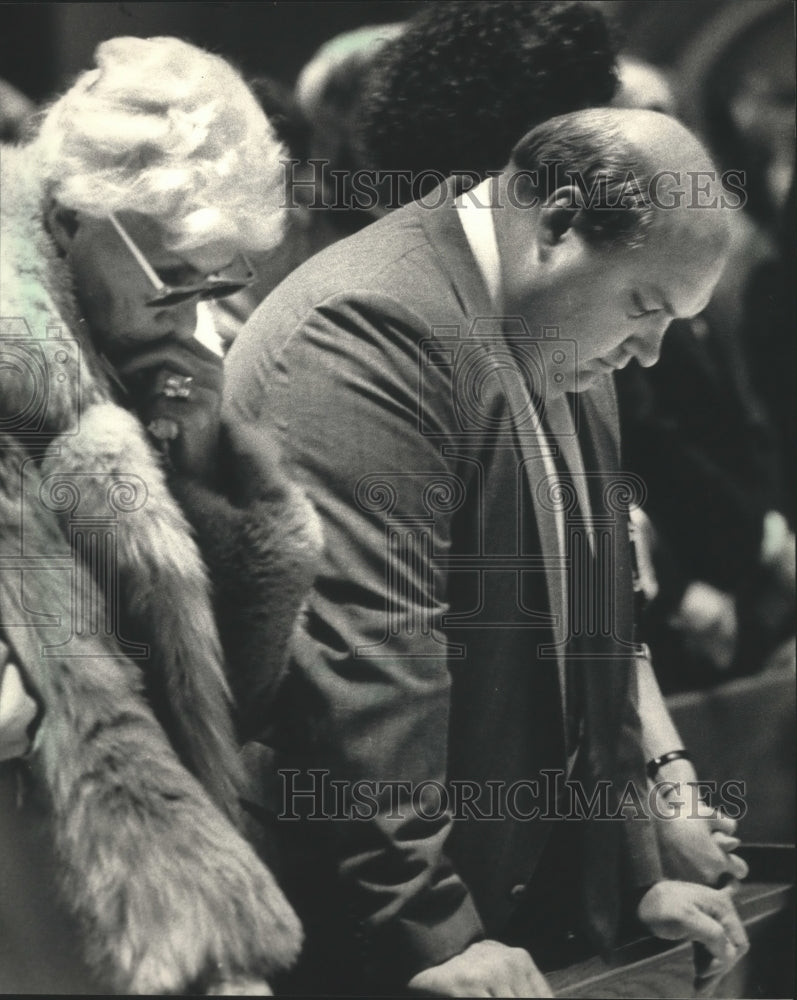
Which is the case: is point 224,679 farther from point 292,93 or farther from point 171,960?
point 292,93

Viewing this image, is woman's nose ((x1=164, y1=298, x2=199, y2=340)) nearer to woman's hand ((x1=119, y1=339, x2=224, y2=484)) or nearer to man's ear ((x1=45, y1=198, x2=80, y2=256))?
woman's hand ((x1=119, y1=339, x2=224, y2=484))

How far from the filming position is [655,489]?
259 centimetres

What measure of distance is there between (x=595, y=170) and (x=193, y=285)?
85 cm

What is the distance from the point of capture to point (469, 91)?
99.6 inches

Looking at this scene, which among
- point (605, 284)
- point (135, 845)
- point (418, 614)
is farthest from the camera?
point (605, 284)

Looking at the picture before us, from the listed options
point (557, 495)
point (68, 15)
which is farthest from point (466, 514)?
point (68, 15)

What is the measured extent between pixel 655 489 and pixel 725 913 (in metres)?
0.91

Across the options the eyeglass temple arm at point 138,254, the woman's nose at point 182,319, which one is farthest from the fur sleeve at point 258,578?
the eyeglass temple arm at point 138,254

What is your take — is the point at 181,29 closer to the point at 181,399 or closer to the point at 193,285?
the point at 193,285

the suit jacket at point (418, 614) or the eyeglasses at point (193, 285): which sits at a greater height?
the eyeglasses at point (193, 285)

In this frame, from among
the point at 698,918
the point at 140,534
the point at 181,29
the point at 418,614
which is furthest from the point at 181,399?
the point at 698,918

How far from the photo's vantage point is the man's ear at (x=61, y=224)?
7.88 feet

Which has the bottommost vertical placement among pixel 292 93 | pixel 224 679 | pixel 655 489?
pixel 224 679

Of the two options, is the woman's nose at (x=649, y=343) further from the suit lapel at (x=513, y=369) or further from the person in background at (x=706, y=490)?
the suit lapel at (x=513, y=369)
